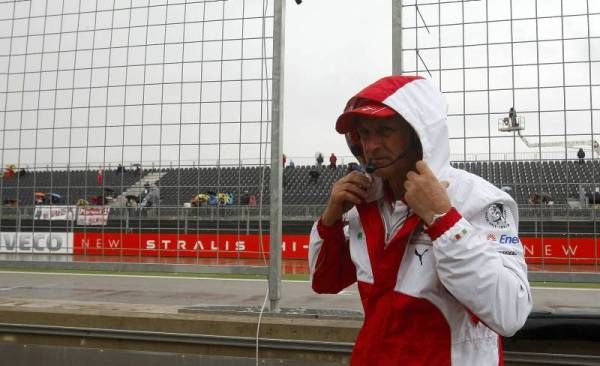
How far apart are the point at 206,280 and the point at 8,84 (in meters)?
5.22

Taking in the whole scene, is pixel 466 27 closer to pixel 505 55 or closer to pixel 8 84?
pixel 505 55

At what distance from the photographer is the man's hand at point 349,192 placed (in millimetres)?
1519

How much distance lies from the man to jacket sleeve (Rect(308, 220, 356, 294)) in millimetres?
145

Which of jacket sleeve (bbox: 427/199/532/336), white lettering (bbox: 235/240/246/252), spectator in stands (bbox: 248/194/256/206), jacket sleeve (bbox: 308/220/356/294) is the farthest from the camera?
white lettering (bbox: 235/240/246/252)

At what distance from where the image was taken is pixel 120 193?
40.5 ft

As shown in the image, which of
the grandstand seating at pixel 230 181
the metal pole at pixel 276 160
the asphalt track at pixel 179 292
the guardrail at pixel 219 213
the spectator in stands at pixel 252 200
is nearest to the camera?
the metal pole at pixel 276 160

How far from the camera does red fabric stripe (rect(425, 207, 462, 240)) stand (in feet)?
3.99

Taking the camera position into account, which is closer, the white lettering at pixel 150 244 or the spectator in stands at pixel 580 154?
the spectator in stands at pixel 580 154

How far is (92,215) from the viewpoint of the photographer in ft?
43.4

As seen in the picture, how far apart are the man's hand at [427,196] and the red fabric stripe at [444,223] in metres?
0.01

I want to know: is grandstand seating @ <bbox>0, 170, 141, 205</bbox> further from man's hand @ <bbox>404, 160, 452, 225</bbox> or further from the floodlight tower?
man's hand @ <bbox>404, 160, 452, 225</bbox>

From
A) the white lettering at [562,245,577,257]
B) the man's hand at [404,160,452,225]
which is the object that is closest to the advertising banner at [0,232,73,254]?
the white lettering at [562,245,577,257]

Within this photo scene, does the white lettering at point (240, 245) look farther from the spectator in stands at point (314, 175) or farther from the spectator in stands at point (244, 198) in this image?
the spectator in stands at point (314, 175)

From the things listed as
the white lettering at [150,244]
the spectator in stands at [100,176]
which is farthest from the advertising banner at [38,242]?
the spectator in stands at [100,176]
